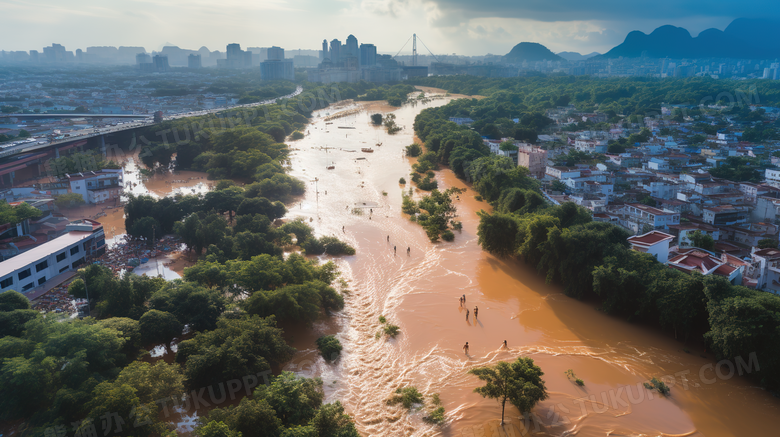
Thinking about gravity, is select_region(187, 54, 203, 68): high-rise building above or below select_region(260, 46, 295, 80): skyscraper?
above

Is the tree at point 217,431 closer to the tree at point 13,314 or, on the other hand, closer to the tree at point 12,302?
the tree at point 13,314

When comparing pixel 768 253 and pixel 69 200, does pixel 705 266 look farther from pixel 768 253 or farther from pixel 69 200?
pixel 69 200

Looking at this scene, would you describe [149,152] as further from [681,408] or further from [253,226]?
[681,408]

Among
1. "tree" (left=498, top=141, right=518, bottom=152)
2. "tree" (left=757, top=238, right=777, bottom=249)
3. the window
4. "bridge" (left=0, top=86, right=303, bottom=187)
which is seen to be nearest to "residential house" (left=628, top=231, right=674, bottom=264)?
"tree" (left=757, top=238, right=777, bottom=249)

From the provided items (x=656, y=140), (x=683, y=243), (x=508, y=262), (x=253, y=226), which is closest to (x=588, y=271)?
(x=508, y=262)

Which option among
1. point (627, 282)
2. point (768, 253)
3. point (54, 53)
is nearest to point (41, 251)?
point (627, 282)

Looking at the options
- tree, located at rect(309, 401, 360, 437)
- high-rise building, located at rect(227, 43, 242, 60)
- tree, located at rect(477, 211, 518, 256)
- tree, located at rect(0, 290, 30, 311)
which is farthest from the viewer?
high-rise building, located at rect(227, 43, 242, 60)

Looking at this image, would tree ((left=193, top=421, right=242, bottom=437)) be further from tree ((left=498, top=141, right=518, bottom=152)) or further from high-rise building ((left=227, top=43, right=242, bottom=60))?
high-rise building ((left=227, top=43, right=242, bottom=60))
